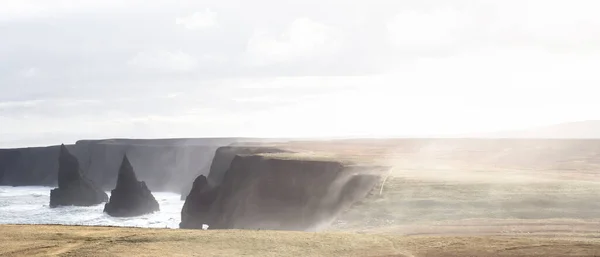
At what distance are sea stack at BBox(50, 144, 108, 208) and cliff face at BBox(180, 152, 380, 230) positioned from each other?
46672 millimetres

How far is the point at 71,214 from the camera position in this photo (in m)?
87.7

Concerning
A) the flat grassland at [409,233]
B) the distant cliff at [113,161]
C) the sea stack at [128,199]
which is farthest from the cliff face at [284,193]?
the distant cliff at [113,161]

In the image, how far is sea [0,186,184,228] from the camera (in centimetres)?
7634

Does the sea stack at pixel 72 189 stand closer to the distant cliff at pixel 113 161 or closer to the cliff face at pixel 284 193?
the distant cliff at pixel 113 161

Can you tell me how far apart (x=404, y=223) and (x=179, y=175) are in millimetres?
118836

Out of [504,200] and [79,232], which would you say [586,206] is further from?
[79,232]

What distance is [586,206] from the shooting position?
31531mm

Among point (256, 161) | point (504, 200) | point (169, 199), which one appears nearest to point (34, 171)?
point (169, 199)

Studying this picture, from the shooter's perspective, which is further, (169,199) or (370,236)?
(169,199)

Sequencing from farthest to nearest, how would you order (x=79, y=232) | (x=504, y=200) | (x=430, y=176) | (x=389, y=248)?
(x=430, y=176) < (x=504, y=200) < (x=79, y=232) < (x=389, y=248)

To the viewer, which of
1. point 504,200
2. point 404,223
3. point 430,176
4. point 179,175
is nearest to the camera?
point 404,223

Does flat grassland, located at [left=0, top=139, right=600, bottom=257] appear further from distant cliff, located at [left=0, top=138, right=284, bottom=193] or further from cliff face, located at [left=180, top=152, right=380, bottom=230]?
distant cliff, located at [left=0, top=138, right=284, bottom=193]

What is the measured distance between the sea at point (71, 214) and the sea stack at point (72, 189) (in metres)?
2.05

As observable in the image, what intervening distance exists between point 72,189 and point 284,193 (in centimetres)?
6567
